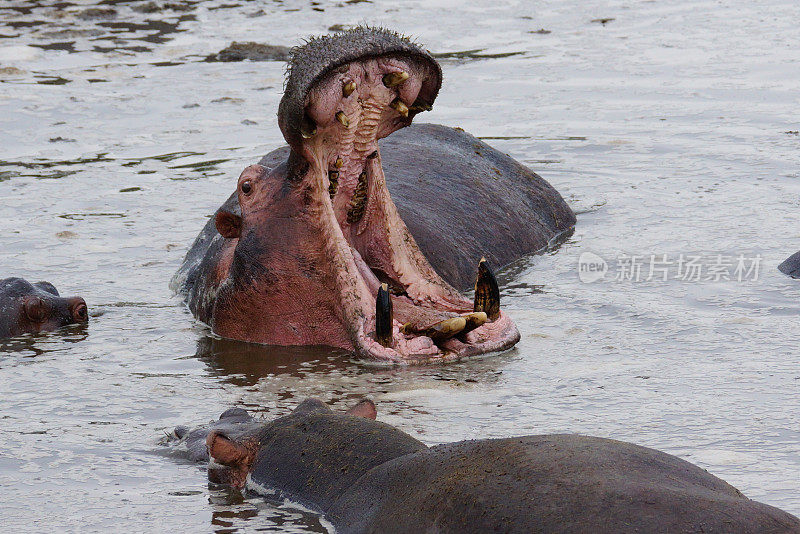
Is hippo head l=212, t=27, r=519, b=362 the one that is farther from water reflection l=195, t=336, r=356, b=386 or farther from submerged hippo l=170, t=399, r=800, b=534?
submerged hippo l=170, t=399, r=800, b=534

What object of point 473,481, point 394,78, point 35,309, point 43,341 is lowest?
point 43,341

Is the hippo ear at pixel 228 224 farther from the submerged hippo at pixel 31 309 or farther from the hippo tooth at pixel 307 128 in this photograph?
the submerged hippo at pixel 31 309

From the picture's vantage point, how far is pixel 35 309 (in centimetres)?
612

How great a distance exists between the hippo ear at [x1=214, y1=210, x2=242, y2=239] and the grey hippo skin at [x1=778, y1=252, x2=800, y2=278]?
8.48 feet

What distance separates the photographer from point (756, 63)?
12.1 meters

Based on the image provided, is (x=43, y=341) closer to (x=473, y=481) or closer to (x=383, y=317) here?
(x=383, y=317)

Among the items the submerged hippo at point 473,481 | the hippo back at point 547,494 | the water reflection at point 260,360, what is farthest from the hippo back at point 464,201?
the hippo back at point 547,494

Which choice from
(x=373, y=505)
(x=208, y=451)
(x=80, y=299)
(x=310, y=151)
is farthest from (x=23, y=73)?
(x=373, y=505)

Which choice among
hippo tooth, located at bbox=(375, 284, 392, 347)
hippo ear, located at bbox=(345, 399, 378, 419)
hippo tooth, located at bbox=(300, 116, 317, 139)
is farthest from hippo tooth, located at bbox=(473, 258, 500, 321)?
hippo ear, located at bbox=(345, 399, 378, 419)

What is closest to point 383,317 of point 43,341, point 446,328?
point 446,328

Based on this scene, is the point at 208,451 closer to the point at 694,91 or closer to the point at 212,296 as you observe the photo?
the point at 212,296

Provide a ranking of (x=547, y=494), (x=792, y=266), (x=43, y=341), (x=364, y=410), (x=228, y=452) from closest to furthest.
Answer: (x=547, y=494) < (x=228, y=452) < (x=364, y=410) < (x=43, y=341) < (x=792, y=266)

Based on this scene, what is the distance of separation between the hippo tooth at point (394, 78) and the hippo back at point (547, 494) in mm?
2215

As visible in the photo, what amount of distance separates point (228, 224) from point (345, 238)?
1.70ft
